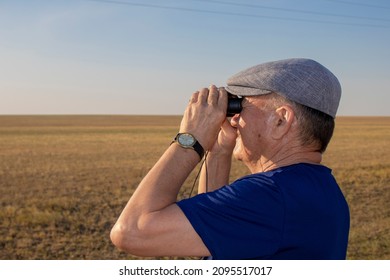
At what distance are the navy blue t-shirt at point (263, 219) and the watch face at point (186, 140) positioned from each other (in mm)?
205

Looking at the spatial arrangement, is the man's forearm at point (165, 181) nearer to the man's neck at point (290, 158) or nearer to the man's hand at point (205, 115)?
the man's hand at point (205, 115)

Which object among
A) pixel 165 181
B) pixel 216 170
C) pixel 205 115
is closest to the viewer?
pixel 165 181

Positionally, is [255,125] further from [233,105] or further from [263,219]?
[263,219]

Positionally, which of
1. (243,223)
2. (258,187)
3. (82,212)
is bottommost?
(82,212)

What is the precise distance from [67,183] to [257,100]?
1553 cm

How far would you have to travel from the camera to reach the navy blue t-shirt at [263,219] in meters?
1.53

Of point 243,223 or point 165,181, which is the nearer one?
point 243,223

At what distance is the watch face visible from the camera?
1703 mm

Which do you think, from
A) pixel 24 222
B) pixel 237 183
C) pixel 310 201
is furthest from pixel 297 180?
pixel 24 222

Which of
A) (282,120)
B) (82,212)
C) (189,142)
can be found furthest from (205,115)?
(82,212)

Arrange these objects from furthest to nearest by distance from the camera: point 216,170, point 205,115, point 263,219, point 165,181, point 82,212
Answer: point 82,212
point 216,170
point 205,115
point 165,181
point 263,219

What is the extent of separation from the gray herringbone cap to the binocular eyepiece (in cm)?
2

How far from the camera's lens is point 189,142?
1711 mm

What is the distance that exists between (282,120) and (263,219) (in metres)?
0.42
